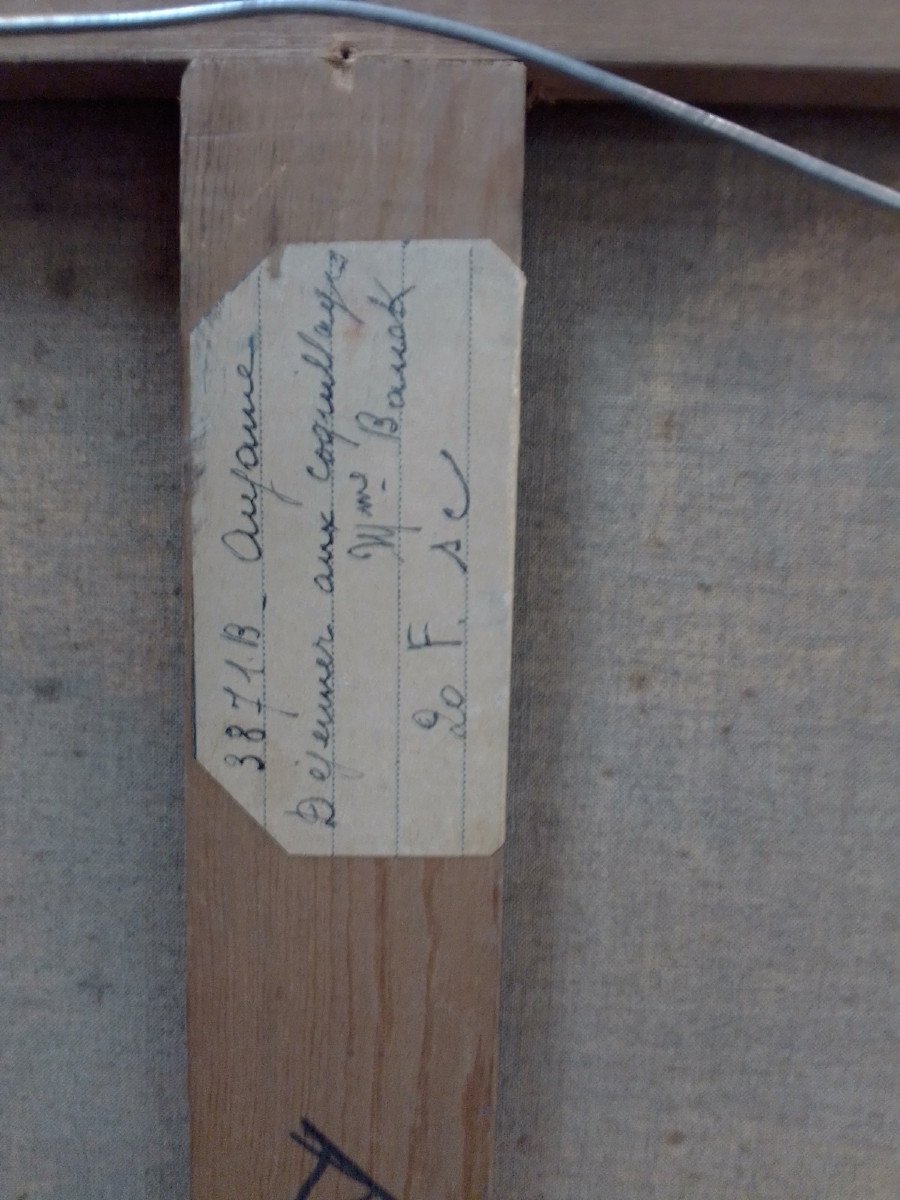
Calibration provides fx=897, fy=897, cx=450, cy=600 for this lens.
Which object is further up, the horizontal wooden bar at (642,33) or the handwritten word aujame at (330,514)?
the horizontal wooden bar at (642,33)

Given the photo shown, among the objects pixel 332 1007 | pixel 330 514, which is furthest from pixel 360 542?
pixel 332 1007

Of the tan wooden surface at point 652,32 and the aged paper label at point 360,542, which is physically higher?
the tan wooden surface at point 652,32

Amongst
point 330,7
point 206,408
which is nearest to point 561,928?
point 206,408

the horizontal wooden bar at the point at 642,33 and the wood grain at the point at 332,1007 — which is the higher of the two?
the horizontal wooden bar at the point at 642,33

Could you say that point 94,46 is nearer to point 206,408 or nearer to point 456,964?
point 206,408

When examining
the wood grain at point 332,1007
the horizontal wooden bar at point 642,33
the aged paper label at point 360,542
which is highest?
the horizontal wooden bar at point 642,33
